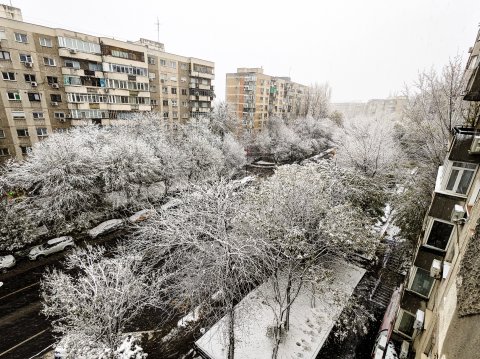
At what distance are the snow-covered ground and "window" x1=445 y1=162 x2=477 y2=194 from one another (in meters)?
6.59

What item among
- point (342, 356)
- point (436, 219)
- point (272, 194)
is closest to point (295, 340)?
point (342, 356)

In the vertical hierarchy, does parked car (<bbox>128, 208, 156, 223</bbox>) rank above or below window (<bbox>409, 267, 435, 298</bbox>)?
below

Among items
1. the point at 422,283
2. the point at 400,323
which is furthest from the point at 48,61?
the point at 400,323

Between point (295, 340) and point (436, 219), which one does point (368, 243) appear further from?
point (295, 340)

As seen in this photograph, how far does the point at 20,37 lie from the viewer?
2517cm

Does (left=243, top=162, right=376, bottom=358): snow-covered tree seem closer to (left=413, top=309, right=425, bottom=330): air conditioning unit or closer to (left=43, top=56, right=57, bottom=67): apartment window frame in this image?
(left=413, top=309, right=425, bottom=330): air conditioning unit

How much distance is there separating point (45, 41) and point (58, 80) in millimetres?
3938

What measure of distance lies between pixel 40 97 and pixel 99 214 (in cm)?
1571

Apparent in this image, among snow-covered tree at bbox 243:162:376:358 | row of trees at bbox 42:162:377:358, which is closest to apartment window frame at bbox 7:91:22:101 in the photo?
row of trees at bbox 42:162:377:358

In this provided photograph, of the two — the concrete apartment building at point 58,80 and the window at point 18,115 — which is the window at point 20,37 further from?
the window at point 18,115

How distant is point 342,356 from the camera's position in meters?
12.1

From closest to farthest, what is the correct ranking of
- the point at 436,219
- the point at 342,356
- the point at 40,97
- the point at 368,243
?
the point at 436,219 → the point at 342,356 → the point at 368,243 → the point at 40,97

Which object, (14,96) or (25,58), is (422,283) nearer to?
(14,96)

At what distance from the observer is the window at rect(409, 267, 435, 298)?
1081cm
